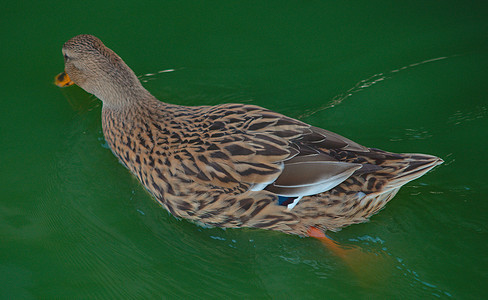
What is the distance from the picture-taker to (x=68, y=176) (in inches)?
166

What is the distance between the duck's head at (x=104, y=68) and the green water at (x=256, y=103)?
20.0 inches

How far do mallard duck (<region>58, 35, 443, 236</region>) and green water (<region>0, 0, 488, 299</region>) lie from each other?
0.24m

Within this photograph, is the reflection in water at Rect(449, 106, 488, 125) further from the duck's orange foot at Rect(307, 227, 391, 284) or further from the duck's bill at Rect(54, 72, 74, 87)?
the duck's bill at Rect(54, 72, 74, 87)

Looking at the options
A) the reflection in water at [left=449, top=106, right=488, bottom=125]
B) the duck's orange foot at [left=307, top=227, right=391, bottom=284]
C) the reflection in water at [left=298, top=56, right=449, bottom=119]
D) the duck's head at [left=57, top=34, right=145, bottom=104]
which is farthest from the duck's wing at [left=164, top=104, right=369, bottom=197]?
the reflection in water at [left=449, top=106, right=488, bottom=125]

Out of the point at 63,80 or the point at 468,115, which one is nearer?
the point at 468,115

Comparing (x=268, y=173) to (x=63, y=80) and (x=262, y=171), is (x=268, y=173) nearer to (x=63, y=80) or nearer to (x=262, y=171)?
(x=262, y=171)

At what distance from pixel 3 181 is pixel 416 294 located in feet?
11.2

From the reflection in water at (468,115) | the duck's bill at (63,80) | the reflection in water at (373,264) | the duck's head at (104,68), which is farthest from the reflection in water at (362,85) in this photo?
the duck's bill at (63,80)

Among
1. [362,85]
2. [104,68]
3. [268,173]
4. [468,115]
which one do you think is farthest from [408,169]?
[104,68]

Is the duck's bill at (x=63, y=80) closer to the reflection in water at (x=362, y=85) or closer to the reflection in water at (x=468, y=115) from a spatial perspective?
the reflection in water at (x=362, y=85)

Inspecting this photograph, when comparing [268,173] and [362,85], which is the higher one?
[362,85]

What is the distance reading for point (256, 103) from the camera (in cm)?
485

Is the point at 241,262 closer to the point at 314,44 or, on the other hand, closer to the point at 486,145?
the point at 486,145

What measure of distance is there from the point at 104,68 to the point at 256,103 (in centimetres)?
149
